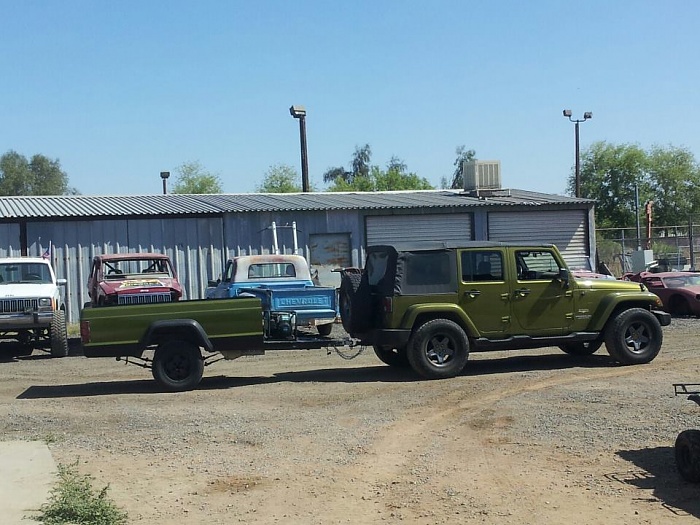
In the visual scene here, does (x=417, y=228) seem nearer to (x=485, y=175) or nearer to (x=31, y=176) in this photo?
(x=485, y=175)

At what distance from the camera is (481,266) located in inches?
512

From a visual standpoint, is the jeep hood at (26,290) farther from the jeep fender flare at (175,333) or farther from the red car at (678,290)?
the red car at (678,290)

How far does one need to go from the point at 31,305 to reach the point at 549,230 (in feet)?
54.5

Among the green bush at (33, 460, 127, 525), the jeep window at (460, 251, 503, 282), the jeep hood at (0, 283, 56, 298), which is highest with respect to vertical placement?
the jeep window at (460, 251, 503, 282)

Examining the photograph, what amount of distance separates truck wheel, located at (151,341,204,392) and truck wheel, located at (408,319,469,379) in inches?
116

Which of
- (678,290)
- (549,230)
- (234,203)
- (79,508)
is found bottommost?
(79,508)

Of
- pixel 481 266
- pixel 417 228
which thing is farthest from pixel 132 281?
pixel 417 228

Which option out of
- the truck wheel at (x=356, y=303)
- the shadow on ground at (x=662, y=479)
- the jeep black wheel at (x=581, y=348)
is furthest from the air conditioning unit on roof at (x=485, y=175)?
the shadow on ground at (x=662, y=479)

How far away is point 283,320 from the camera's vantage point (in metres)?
13.1

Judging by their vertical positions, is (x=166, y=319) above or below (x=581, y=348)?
above

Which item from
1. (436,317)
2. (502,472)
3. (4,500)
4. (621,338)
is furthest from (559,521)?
(621,338)

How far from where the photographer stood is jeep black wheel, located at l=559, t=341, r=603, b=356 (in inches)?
578

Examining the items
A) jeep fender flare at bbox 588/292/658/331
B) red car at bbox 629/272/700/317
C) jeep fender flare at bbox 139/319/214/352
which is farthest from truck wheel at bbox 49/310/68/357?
red car at bbox 629/272/700/317

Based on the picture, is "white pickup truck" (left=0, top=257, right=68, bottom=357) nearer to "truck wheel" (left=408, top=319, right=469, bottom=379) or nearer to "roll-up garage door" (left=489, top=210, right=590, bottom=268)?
"truck wheel" (left=408, top=319, right=469, bottom=379)
